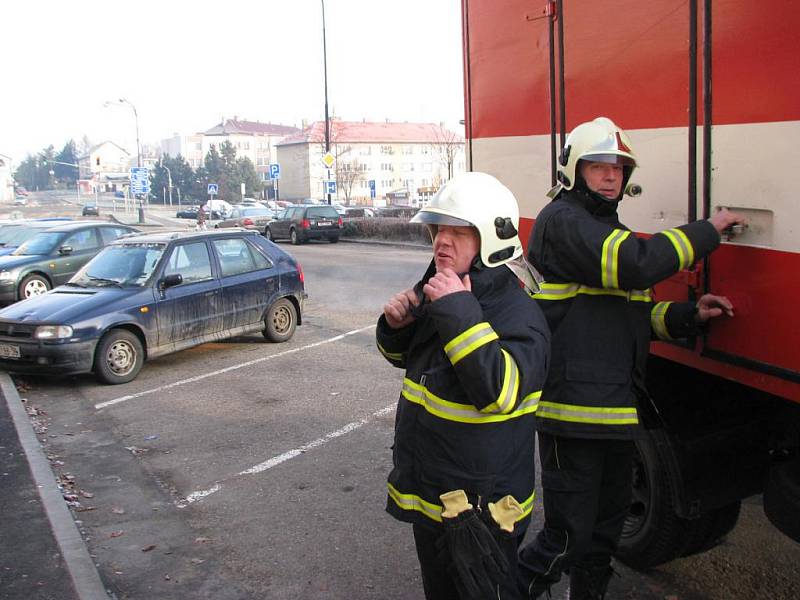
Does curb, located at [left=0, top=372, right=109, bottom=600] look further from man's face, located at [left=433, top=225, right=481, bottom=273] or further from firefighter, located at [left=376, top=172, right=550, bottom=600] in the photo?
man's face, located at [left=433, top=225, right=481, bottom=273]

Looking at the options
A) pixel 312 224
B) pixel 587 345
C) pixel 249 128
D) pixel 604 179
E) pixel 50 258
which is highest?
pixel 249 128

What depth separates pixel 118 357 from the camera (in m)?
8.58

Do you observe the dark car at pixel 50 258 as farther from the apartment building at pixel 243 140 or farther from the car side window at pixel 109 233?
the apartment building at pixel 243 140

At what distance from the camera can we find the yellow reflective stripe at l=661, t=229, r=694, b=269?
2.70 meters

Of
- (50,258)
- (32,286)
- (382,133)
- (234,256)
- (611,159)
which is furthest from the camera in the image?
(382,133)

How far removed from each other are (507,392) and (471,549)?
0.49m

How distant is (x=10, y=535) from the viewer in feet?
14.9

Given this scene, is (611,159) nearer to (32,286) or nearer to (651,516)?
(651,516)

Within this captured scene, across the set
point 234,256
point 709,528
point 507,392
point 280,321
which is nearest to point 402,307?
point 507,392

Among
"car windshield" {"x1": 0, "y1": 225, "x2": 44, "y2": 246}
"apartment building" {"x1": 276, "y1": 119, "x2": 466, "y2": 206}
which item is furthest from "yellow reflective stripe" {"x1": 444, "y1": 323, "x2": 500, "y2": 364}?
"apartment building" {"x1": 276, "y1": 119, "x2": 466, "y2": 206}

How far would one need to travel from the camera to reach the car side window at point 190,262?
924cm

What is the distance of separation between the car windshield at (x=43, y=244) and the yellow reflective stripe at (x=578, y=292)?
13542 millimetres

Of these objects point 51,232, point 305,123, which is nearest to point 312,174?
point 305,123

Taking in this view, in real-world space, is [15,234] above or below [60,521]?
above
